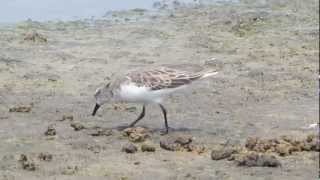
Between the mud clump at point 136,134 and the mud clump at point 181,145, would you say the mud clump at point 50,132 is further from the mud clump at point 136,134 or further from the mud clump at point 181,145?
the mud clump at point 181,145

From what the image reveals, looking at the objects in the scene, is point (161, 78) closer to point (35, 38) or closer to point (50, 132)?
point (50, 132)

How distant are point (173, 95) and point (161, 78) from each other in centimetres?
161

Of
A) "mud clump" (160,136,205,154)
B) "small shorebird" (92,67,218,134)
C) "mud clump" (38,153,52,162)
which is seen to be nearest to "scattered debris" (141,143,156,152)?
"mud clump" (160,136,205,154)

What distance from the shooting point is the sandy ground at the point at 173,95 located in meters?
8.40

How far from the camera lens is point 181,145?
8898 mm

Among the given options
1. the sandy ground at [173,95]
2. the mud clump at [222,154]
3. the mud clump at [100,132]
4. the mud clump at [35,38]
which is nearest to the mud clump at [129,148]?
the sandy ground at [173,95]

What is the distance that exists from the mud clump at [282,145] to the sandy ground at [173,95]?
64mm

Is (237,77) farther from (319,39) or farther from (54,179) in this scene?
(54,179)

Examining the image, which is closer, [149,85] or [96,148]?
[96,148]

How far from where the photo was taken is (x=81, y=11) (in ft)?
53.1

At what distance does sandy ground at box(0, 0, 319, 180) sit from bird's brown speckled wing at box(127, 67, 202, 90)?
50 centimetres

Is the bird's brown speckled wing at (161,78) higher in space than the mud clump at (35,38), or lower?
lower

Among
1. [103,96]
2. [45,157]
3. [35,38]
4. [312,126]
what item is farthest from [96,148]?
[35,38]

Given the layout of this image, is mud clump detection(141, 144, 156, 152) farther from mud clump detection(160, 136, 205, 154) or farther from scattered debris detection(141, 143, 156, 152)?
mud clump detection(160, 136, 205, 154)
